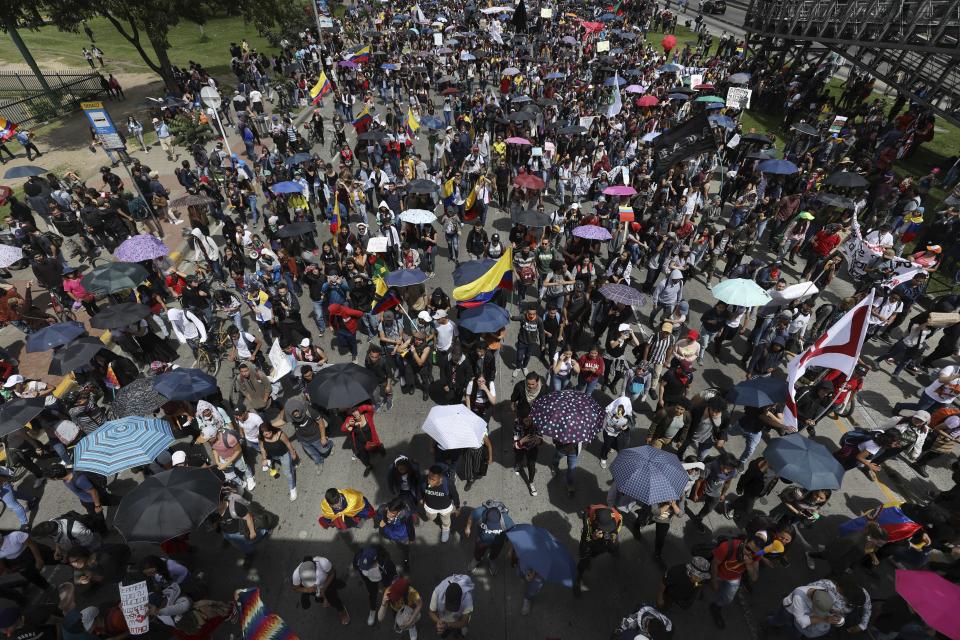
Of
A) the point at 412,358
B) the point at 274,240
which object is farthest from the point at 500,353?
the point at 274,240

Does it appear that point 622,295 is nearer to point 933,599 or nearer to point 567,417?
point 567,417

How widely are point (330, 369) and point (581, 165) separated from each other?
1336cm

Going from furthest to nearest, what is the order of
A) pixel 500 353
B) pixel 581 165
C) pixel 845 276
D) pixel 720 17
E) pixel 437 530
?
pixel 720 17 < pixel 581 165 < pixel 845 276 < pixel 500 353 < pixel 437 530

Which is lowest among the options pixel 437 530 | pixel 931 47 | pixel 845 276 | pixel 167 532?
pixel 845 276

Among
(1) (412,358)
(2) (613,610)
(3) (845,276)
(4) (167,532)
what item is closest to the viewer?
(4) (167,532)

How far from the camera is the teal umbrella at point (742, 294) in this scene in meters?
9.70

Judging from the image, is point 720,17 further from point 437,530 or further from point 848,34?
point 437,530

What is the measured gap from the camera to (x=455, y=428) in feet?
23.9

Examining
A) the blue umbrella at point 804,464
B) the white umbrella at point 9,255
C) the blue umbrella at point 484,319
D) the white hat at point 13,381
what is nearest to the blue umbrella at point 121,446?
the white hat at point 13,381

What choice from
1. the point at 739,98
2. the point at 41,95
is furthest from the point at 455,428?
the point at 41,95

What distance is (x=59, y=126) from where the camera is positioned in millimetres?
28141

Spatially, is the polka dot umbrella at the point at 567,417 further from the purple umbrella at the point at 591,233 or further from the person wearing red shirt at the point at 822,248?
the person wearing red shirt at the point at 822,248

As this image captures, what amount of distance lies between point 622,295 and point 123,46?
62602mm

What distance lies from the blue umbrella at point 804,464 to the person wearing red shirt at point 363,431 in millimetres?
6584
